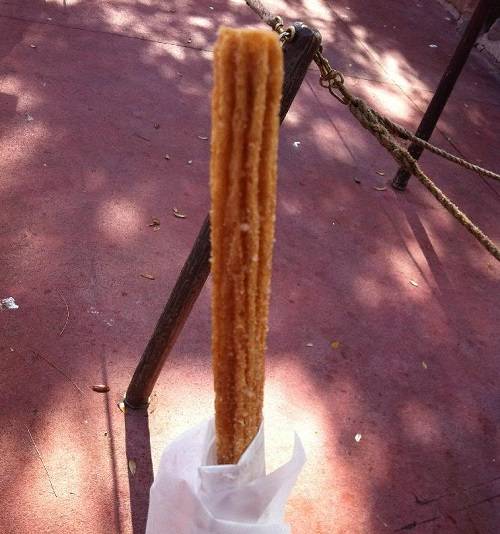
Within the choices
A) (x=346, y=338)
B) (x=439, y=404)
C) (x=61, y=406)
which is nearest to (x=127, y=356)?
(x=61, y=406)

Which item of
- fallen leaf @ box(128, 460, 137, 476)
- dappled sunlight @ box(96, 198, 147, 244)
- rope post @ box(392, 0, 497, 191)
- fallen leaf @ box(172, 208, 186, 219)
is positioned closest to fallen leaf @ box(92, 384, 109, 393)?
fallen leaf @ box(128, 460, 137, 476)

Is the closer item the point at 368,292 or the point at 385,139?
the point at 385,139

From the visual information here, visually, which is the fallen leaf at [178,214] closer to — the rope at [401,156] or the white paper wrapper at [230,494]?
the rope at [401,156]

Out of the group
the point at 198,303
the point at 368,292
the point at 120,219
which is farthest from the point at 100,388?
the point at 368,292

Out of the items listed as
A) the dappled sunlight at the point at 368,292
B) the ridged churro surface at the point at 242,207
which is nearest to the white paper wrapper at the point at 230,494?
the ridged churro surface at the point at 242,207

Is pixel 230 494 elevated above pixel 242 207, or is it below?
below

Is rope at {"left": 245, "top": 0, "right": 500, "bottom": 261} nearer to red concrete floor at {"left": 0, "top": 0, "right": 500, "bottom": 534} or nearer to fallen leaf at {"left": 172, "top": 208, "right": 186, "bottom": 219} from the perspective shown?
red concrete floor at {"left": 0, "top": 0, "right": 500, "bottom": 534}

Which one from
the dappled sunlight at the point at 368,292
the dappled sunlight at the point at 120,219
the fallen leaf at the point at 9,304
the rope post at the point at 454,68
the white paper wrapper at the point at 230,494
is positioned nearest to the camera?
the white paper wrapper at the point at 230,494

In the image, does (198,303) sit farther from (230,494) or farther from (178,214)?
(230,494)
